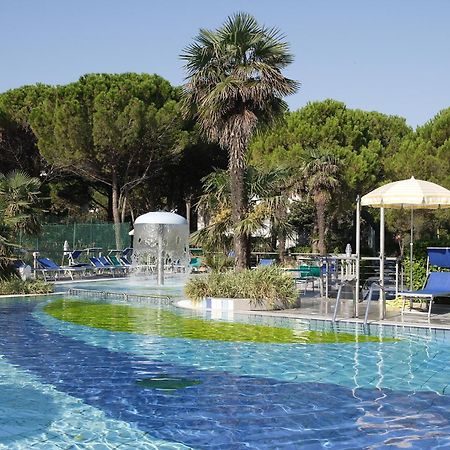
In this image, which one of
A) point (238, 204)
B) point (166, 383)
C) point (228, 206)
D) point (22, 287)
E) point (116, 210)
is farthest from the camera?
point (116, 210)

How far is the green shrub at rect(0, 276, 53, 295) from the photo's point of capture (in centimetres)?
1675

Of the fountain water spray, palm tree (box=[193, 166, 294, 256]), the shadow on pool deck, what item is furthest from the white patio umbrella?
the fountain water spray

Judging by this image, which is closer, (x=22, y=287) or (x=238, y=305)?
(x=238, y=305)

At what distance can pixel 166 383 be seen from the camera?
710 centimetres

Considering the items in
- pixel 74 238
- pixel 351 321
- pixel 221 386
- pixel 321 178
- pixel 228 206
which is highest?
pixel 321 178

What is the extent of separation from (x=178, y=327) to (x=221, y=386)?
14.4 feet

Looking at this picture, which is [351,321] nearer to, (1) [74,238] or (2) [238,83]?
(2) [238,83]

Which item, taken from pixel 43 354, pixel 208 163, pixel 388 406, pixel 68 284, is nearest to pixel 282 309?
→ pixel 43 354

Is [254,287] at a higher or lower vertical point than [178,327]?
higher

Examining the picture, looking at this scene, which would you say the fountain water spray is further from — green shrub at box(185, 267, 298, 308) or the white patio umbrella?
the white patio umbrella

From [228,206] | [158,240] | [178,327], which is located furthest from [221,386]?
[158,240]

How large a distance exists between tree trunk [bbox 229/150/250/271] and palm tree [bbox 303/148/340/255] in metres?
13.8

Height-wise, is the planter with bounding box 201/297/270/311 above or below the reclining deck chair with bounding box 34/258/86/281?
below

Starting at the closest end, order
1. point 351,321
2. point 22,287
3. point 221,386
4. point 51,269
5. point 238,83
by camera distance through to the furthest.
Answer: point 221,386
point 351,321
point 238,83
point 22,287
point 51,269
